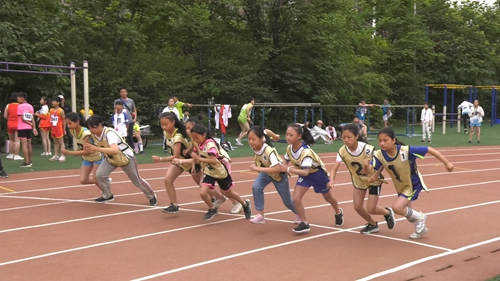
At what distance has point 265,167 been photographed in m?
7.31

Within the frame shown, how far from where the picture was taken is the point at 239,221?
7.94 metres

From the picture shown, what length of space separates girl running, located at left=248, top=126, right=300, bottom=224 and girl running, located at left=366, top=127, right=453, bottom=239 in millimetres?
1197

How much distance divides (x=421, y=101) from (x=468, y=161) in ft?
75.1

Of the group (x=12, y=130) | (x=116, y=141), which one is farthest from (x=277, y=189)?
(x=12, y=130)

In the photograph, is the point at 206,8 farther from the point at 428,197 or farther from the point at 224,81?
the point at 428,197

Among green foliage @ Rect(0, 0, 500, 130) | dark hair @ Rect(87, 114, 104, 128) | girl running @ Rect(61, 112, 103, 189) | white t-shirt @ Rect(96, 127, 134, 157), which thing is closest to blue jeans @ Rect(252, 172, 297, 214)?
white t-shirt @ Rect(96, 127, 134, 157)

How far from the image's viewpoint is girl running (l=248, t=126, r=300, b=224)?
7.21 metres

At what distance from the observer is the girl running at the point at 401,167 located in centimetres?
657

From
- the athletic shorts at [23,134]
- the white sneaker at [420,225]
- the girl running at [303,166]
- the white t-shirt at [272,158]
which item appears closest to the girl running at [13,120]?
the athletic shorts at [23,134]

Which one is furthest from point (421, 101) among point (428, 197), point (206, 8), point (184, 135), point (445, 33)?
point (184, 135)

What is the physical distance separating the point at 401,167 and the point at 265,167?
176 cm

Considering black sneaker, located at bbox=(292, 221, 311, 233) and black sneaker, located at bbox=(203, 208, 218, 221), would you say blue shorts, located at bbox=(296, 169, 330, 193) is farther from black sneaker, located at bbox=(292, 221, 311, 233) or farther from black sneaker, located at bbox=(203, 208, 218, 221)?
black sneaker, located at bbox=(203, 208, 218, 221)

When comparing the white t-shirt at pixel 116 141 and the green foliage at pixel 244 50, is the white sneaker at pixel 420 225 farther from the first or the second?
the green foliage at pixel 244 50

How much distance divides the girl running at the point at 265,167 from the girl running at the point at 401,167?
1.20m
